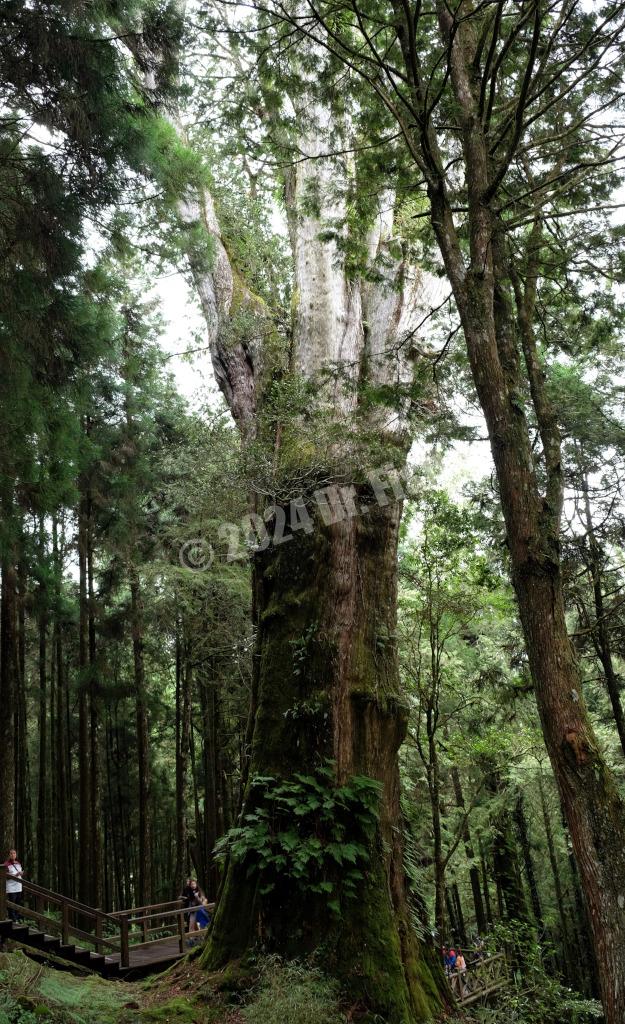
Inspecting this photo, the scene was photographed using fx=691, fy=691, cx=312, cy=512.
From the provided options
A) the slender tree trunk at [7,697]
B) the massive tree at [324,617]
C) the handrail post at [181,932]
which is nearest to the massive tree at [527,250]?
the massive tree at [324,617]

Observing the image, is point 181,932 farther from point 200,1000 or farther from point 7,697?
point 200,1000

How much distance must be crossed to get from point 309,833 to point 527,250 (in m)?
5.62

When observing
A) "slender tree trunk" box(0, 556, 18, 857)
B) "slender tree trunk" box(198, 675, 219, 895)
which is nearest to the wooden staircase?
"slender tree trunk" box(0, 556, 18, 857)

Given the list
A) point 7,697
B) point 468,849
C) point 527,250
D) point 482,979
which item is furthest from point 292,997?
point 468,849

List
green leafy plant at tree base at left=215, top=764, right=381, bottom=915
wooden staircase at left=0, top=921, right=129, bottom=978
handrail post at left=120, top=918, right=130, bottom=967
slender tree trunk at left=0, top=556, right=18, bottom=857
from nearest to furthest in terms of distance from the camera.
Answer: green leafy plant at tree base at left=215, top=764, right=381, bottom=915, wooden staircase at left=0, top=921, right=129, bottom=978, handrail post at left=120, top=918, right=130, bottom=967, slender tree trunk at left=0, top=556, right=18, bottom=857

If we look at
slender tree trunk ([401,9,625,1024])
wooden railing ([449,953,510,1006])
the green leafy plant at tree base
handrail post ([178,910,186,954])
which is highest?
slender tree trunk ([401,9,625,1024])

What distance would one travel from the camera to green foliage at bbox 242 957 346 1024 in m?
4.96

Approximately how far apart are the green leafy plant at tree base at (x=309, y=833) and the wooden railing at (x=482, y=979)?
313 centimetres

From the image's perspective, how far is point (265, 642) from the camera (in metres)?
7.72

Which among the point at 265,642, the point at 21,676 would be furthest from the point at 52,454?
the point at 21,676

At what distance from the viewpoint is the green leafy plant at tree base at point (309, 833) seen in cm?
606

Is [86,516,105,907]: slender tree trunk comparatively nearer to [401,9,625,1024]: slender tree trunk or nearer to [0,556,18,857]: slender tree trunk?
[0,556,18,857]: slender tree trunk

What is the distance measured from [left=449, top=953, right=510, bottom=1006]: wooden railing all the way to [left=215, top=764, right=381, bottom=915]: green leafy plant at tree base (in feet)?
10.3

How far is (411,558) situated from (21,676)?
9.88 m
